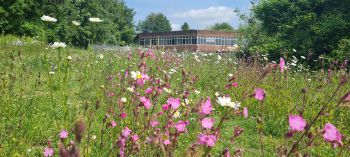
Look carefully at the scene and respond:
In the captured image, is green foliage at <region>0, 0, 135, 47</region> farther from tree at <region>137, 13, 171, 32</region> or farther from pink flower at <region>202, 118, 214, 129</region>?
tree at <region>137, 13, 171, 32</region>

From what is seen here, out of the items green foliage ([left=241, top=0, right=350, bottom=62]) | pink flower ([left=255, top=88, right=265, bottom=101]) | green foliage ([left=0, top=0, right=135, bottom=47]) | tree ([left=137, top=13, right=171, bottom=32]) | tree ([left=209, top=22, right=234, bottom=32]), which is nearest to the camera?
pink flower ([left=255, top=88, right=265, bottom=101])

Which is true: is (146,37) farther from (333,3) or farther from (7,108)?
(7,108)

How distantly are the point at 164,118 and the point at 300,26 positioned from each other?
785 inches

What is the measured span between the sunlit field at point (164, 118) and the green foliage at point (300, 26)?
12431 millimetres

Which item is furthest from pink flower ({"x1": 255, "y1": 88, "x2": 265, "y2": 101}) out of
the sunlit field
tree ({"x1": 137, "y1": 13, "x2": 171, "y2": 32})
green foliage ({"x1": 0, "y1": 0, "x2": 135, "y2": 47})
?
tree ({"x1": 137, "y1": 13, "x2": 171, "y2": 32})

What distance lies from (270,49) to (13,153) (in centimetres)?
1942

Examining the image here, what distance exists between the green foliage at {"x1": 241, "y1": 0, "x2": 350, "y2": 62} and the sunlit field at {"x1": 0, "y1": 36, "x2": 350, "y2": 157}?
12431 millimetres

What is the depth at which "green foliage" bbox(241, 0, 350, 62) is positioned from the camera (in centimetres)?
1972

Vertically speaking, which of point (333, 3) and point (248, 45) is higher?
point (333, 3)

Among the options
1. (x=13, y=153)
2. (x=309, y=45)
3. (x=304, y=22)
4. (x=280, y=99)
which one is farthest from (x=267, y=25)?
(x=13, y=153)

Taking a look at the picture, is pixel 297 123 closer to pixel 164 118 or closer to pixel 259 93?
pixel 259 93

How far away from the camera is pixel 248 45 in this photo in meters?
25.5

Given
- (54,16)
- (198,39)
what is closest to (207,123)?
(54,16)

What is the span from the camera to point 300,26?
21812 millimetres
